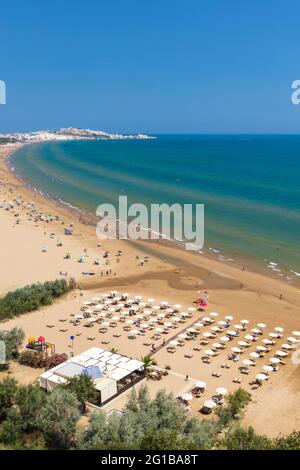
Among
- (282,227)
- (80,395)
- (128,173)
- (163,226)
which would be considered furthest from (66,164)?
(80,395)

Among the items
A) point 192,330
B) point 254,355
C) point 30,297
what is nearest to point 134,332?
point 192,330

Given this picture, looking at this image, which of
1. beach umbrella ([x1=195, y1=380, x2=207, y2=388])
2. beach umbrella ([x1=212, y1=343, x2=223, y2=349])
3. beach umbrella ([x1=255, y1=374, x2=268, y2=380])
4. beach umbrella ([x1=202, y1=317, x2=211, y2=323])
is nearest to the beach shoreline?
beach umbrella ([x1=202, y1=317, x2=211, y2=323])

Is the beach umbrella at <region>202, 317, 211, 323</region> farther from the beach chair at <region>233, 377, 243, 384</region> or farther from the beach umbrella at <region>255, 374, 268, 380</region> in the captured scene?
the beach umbrella at <region>255, 374, 268, 380</region>

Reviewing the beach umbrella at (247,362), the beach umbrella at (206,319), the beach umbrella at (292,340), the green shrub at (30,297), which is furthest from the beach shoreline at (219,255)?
the green shrub at (30,297)

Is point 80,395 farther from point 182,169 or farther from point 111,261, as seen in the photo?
point 182,169

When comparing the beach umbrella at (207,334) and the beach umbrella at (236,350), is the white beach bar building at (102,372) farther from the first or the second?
the beach umbrella at (207,334)

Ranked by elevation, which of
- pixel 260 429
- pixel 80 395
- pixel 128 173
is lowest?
pixel 260 429

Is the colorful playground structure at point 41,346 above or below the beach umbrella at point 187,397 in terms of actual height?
above
